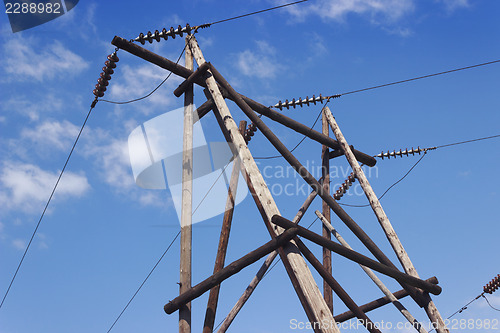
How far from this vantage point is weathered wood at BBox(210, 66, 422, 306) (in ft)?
23.8

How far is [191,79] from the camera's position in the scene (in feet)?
25.6

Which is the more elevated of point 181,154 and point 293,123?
point 293,123

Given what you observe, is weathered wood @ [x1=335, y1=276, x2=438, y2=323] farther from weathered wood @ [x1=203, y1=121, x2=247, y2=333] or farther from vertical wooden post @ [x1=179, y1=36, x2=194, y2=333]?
vertical wooden post @ [x1=179, y1=36, x2=194, y2=333]

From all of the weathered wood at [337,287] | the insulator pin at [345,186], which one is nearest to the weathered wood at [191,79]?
the weathered wood at [337,287]

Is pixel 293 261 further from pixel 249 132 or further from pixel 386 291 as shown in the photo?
pixel 249 132

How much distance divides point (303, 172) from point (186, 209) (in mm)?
1805

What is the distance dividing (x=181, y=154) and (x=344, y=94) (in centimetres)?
369

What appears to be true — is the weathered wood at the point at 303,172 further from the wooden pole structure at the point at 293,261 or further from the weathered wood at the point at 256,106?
the wooden pole structure at the point at 293,261

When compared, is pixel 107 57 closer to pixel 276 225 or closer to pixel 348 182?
pixel 276 225

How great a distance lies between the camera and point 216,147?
844cm

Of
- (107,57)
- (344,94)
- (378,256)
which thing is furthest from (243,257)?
(344,94)

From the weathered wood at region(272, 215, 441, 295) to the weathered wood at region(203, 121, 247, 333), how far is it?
81.4 inches

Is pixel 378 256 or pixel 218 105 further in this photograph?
pixel 378 256

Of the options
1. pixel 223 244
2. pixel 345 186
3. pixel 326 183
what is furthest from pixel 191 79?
pixel 345 186
